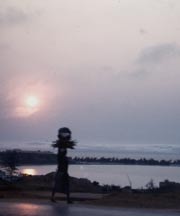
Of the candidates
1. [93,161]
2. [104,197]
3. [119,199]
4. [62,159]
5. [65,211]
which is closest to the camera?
[65,211]

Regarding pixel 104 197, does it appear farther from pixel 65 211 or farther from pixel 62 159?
pixel 65 211

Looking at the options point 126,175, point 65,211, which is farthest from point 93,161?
point 65,211

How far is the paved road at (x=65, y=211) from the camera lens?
74.5 feet

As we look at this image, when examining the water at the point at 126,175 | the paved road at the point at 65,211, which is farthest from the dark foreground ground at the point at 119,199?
the water at the point at 126,175

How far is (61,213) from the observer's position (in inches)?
901

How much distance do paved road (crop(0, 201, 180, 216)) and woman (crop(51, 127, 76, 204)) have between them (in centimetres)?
132

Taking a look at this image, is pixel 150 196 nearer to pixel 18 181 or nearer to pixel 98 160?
pixel 18 181

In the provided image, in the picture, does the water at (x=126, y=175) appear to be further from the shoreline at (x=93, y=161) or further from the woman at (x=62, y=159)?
the woman at (x=62, y=159)

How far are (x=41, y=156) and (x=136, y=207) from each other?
97.3 m

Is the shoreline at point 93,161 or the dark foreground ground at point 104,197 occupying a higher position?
the shoreline at point 93,161

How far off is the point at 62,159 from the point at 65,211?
11.8 ft

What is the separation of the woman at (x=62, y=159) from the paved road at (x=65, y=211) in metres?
1.32

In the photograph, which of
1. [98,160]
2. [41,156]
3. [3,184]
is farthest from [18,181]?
[41,156]

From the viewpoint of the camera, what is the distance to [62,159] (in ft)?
87.7
